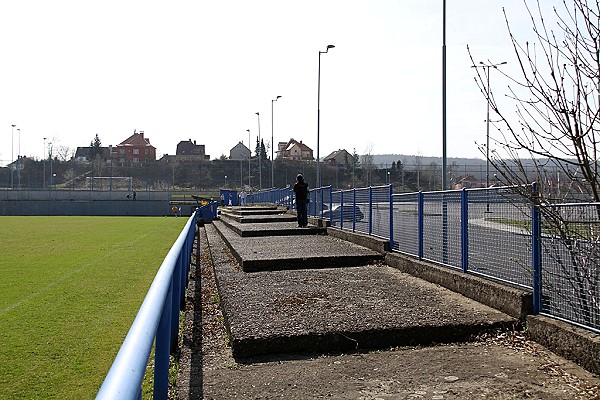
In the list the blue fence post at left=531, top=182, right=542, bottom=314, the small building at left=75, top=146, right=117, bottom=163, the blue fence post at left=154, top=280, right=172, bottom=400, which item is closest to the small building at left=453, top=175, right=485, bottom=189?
the blue fence post at left=531, top=182, right=542, bottom=314

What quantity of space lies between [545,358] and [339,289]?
3594 mm

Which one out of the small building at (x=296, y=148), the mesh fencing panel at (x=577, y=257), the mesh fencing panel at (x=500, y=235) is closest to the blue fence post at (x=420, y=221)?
the mesh fencing panel at (x=500, y=235)

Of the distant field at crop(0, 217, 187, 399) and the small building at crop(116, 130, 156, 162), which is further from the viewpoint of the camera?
the small building at crop(116, 130, 156, 162)

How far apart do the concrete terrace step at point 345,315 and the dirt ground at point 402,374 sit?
0.46 ft

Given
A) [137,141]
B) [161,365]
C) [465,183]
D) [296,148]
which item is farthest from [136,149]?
Answer: [161,365]

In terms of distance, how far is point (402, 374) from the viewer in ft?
17.9

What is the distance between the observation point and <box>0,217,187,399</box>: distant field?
6559 mm

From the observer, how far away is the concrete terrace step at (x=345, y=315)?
6328 millimetres

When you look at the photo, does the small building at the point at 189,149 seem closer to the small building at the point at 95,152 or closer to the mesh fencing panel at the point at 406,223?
the small building at the point at 95,152

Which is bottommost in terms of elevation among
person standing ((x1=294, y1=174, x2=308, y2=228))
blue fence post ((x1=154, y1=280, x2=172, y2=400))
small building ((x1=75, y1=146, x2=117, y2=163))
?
blue fence post ((x1=154, y1=280, x2=172, y2=400))

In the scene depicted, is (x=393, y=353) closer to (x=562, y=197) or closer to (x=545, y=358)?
(x=545, y=358)

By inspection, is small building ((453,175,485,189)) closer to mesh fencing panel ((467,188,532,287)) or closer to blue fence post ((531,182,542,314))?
mesh fencing panel ((467,188,532,287))

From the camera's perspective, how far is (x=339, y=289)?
886cm

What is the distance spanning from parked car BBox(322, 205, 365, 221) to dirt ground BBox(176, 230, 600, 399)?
880 cm
